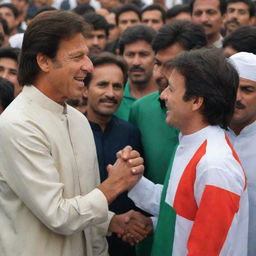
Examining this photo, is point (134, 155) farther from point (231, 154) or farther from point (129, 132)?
point (129, 132)

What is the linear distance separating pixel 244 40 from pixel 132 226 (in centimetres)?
186

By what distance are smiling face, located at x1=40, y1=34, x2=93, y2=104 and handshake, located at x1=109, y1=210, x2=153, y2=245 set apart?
90cm

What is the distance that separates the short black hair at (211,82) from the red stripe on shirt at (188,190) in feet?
0.58

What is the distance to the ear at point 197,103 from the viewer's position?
330 centimetres

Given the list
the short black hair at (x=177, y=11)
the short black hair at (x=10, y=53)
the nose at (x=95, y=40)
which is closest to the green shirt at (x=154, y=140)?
the short black hair at (x=10, y=53)

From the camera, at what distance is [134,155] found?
3.59 meters

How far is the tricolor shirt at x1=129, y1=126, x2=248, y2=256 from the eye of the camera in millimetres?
3053

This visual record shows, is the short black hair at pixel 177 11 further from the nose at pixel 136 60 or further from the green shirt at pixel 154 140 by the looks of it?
the green shirt at pixel 154 140

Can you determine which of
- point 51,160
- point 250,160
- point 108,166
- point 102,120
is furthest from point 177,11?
point 51,160

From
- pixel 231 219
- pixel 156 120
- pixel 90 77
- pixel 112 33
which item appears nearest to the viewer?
pixel 231 219

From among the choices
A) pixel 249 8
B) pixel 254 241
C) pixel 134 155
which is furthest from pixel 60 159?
pixel 249 8

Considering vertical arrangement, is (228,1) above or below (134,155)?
below

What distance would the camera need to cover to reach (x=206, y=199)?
10.0 feet

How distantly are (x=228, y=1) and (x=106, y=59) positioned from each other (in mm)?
5031
